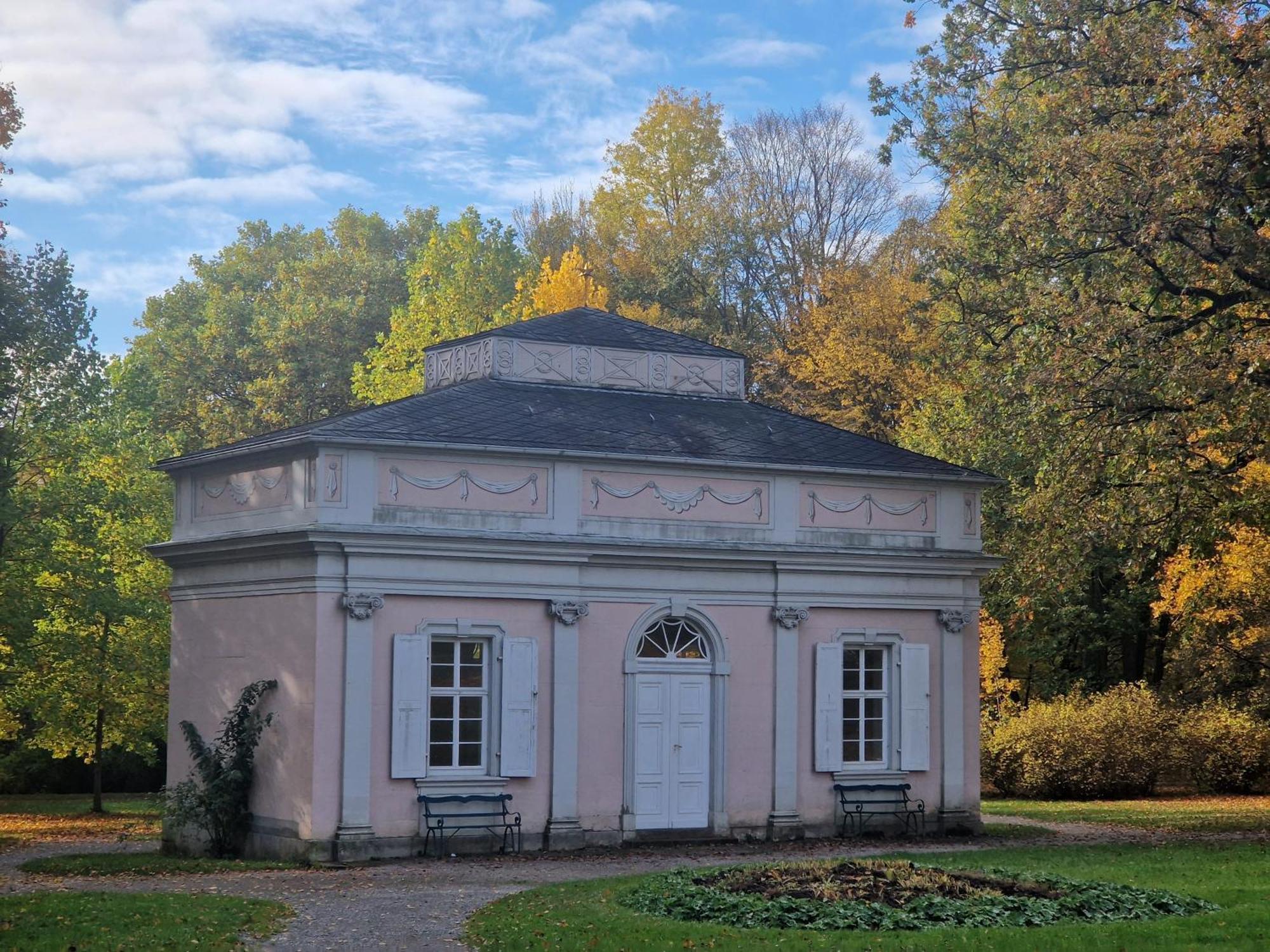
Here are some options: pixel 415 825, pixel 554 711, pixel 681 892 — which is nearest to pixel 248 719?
pixel 415 825

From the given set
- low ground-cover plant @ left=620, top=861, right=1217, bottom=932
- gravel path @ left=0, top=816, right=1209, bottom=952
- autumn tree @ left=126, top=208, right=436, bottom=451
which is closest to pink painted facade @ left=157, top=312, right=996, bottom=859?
gravel path @ left=0, top=816, right=1209, bottom=952

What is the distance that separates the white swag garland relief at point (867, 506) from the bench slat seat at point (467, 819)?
562cm

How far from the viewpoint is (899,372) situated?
129 ft

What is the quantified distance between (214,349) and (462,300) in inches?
413

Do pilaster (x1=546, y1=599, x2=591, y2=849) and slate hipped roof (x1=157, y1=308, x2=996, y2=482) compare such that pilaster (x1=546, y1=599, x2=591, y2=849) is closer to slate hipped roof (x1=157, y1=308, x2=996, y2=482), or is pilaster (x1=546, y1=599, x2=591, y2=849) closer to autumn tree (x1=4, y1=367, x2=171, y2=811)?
slate hipped roof (x1=157, y1=308, x2=996, y2=482)

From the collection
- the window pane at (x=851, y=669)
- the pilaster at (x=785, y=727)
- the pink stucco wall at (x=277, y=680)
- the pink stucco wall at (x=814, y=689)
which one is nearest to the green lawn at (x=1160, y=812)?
the pink stucco wall at (x=814, y=689)

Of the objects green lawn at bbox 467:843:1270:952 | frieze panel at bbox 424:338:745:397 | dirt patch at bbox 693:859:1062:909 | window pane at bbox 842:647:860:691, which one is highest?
frieze panel at bbox 424:338:745:397

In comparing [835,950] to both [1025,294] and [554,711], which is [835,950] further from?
[1025,294]

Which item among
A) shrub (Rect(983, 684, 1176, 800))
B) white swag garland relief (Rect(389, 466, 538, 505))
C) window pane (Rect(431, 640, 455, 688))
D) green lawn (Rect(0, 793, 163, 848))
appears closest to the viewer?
white swag garland relief (Rect(389, 466, 538, 505))

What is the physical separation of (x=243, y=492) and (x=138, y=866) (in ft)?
15.6

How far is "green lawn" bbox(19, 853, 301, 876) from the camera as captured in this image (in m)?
17.0

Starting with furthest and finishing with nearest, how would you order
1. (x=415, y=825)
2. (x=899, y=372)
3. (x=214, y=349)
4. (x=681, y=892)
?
(x=214, y=349) → (x=899, y=372) → (x=415, y=825) → (x=681, y=892)

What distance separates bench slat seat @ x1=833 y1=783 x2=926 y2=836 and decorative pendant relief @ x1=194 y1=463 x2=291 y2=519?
8062 mm

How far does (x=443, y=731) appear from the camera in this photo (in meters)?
19.0
